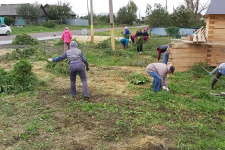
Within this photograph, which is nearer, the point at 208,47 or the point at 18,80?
the point at 18,80

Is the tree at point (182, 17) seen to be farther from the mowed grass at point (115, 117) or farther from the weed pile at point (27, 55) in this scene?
the mowed grass at point (115, 117)

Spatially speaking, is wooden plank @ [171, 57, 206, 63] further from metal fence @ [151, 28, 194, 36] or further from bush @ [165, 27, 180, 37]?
metal fence @ [151, 28, 194, 36]

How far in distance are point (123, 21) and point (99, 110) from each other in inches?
2218

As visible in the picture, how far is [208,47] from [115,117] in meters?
6.40

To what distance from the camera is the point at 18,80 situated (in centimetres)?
716

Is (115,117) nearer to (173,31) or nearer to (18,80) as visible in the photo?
(18,80)

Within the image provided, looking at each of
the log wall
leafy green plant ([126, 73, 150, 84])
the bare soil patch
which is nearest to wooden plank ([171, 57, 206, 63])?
the log wall

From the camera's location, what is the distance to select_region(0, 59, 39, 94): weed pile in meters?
7.04

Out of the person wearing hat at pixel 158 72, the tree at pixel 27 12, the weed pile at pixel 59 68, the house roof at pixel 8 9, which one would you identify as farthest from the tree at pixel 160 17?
the house roof at pixel 8 9

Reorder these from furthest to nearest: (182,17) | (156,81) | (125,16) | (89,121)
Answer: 1. (125,16)
2. (182,17)
3. (156,81)
4. (89,121)

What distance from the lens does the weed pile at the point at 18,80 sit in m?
7.04

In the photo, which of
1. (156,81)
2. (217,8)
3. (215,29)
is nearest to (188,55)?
(215,29)

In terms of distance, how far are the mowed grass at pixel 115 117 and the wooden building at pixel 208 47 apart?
2401 millimetres

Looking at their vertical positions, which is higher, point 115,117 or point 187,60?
point 187,60
